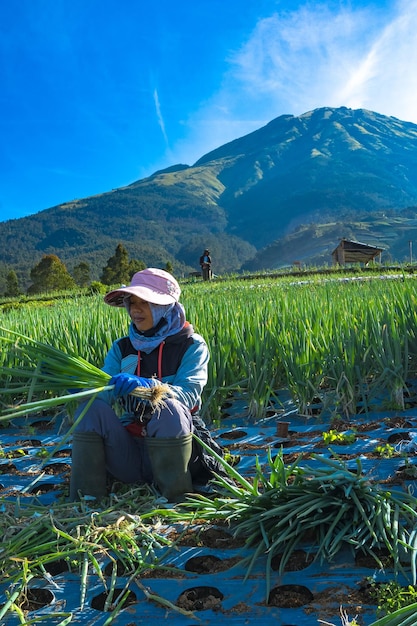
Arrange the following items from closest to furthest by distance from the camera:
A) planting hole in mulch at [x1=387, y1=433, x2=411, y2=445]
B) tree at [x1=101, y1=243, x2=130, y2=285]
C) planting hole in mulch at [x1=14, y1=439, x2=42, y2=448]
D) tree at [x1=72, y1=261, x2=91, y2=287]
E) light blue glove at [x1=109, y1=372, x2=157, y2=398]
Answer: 1. light blue glove at [x1=109, y1=372, x2=157, y2=398]
2. planting hole in mulch at [x1=387, y1=433, x2=411, y2=445]
3. planting hole in mulch at [x1=14, y1=439, x2=42, y2=448]
4. tree at [x1=101, y1=243, x2=130, y2=285]
5. tree at [x1=72, y1=261, x2=91, y2=287]

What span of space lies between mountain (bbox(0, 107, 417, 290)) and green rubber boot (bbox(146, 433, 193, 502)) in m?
75.7

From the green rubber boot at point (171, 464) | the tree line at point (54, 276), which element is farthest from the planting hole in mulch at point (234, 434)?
the tree line at point (54, 276)

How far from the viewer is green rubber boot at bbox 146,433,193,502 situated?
193 centimetres

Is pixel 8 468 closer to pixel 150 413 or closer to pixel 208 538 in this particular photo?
pixel 150 413

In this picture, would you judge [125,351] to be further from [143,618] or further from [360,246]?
[360,246]

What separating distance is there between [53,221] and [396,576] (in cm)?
14146

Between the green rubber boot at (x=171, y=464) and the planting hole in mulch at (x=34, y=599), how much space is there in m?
0.58

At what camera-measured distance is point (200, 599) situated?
137cm

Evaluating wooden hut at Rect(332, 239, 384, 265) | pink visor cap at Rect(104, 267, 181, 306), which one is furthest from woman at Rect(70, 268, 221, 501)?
wooden hut at Rect(332, 239, 384, 265)

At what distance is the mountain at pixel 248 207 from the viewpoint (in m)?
104

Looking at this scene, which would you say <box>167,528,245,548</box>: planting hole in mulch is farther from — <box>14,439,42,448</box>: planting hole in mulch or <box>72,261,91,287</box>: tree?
<box>72,261,91,287</box>: tree

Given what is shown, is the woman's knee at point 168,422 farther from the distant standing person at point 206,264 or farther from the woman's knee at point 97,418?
the distant standing person at point 206,264

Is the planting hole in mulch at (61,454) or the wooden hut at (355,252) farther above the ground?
the wooden hut at (355,252)

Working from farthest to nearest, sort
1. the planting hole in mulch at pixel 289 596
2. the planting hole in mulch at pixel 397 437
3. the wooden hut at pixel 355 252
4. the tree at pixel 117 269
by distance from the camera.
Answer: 1. the tree at pixel 117 269
2. the wooden hut at pixel 355 252
3. the planting hole in mulch at pixel 397 437
4. the planting hole in mulch at pixel 289 596
